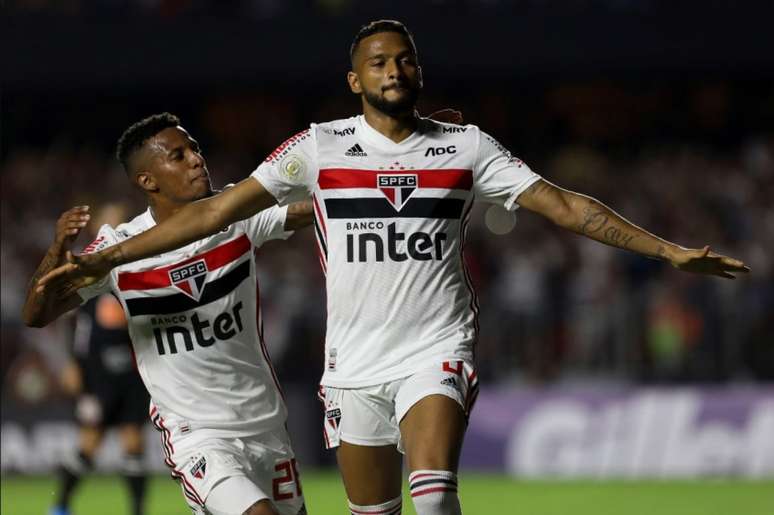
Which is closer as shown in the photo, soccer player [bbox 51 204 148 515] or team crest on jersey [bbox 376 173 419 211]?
team crest on jersey [bbox 376 173 419 211]

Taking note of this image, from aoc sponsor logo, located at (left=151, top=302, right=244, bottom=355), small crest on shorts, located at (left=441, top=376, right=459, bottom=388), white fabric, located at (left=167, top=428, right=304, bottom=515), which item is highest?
aoc sponsor logo, located at (left=151, top=302, right=244, bottom=355)

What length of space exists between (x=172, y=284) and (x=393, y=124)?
1.37 meters

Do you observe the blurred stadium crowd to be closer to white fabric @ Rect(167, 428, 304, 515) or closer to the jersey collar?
white fabric @ Rect(167, 428, 304, 515)

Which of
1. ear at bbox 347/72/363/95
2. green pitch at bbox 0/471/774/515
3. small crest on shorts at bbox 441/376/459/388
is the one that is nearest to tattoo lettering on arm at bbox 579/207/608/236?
small crest on shorts at bbox 441/376/459/388

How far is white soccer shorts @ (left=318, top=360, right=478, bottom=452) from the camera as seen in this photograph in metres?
6.14

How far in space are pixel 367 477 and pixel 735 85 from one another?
55.9ft

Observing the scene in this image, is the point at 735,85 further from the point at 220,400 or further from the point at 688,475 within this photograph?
the point at 220,400

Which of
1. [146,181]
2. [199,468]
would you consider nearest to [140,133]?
[146,181]

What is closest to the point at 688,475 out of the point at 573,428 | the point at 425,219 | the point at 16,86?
the point at 573,428

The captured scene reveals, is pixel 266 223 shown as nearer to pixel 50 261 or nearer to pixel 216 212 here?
pixel 216 212

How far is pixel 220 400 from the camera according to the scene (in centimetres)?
673

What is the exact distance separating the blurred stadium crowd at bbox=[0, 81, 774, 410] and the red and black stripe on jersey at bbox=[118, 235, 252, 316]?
8.64 meters

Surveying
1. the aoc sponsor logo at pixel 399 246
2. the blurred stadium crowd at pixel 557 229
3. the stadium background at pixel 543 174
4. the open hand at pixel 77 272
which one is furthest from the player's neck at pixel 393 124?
the blurred stadium crowd at pixel 557 229

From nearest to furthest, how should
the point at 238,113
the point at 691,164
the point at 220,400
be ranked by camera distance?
1. the point at 220,400
2. the point at 691,164
3. the point at 238,113
